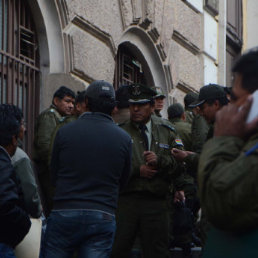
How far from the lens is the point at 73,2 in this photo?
9.55m

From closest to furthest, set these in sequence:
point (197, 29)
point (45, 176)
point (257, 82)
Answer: point (257, 82)
point (45, 176)
point (197, 29)

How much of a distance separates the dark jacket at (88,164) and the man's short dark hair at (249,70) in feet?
8.41

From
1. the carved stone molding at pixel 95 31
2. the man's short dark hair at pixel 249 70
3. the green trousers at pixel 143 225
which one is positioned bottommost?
the green trousers at pixel 143 225

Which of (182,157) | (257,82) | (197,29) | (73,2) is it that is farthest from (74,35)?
(257,82)

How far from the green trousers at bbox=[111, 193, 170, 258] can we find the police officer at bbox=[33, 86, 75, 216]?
1176 millimetres

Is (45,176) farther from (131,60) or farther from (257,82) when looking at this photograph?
(257,82)

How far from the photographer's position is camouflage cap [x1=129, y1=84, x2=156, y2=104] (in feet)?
24.0

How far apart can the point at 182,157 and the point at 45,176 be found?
6.52ft

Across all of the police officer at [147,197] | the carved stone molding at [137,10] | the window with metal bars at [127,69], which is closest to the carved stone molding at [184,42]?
the window with metal bars at [127,69]

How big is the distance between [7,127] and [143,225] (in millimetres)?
2297

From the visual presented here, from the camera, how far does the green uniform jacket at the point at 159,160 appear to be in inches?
275

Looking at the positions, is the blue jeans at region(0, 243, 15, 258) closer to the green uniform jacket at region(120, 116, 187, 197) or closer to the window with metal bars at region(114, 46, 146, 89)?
the green uniform jacket at region(120, 116, 187, 197)

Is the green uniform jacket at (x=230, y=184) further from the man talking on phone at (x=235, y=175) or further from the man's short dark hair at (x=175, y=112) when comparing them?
the man's short dark hair at (x=175, y=112)

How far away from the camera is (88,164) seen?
17.5 ft
